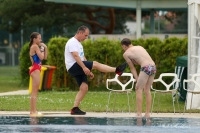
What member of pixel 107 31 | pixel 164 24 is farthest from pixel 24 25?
pixel 164 24

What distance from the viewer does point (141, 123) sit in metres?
12.4

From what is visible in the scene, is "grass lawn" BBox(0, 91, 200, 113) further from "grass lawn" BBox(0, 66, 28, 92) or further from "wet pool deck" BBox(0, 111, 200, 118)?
"grass lawn" BBox(0, 66, 28, 92)

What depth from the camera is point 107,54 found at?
23547 millimetres

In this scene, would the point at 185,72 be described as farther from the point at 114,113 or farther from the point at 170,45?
the point at 170,45

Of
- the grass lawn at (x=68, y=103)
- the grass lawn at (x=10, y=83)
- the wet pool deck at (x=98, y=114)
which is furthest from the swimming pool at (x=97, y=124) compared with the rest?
the grass lawn at (x=10, y=83)

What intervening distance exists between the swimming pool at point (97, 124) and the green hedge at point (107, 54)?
975 centimetres

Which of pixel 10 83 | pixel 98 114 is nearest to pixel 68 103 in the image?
pixel 98 114

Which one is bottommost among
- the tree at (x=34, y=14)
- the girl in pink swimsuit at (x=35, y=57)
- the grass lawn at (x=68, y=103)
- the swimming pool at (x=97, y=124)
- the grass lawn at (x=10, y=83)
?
the swimming pool at (x=97, y=124)

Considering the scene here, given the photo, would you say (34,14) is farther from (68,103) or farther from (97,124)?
(97,124)

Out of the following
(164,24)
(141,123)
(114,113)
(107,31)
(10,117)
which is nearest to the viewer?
(141,123)

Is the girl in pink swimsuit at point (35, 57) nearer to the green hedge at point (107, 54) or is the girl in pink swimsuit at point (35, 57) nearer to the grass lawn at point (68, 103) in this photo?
the grass lawn at point (68, 103)

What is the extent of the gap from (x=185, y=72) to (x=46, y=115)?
17.5 ft

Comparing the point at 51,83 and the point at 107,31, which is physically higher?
the point at 107,31

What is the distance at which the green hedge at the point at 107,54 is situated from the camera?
23125 mm
